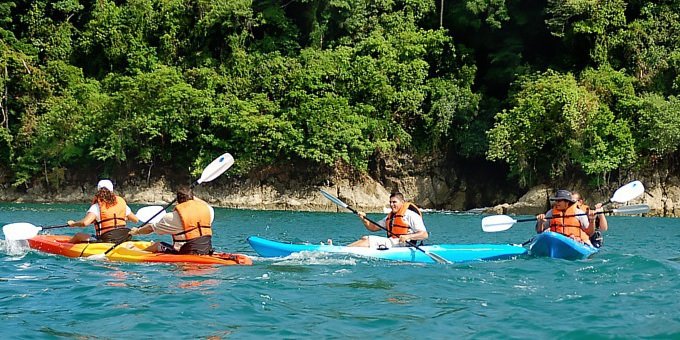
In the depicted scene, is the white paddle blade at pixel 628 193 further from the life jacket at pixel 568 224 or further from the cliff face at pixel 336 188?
the cliff face at pixel 336 188

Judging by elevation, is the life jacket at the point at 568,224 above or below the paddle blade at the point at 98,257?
above

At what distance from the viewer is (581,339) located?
18.2 feet

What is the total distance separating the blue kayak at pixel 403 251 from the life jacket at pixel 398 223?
376 mm

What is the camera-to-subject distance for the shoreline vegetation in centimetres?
2525

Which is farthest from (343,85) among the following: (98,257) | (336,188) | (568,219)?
(98,257)

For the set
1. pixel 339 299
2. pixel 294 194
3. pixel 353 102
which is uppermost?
pixel 353 102

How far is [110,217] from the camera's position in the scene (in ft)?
33.8

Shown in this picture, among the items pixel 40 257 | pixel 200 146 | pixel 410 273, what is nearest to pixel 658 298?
pixel 410 273

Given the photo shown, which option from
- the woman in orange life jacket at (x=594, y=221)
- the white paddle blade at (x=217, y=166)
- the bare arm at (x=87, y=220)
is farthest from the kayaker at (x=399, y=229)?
the bare arm at (x=87, y=220)

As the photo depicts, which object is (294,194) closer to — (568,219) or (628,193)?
(628,193)

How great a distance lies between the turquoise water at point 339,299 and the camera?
19.0ft

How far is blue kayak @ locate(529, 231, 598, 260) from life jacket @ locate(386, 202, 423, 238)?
5.03 feet

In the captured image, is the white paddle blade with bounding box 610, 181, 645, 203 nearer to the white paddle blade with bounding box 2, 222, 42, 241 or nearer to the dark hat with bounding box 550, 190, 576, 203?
the dark hat with bounding box 550, 190, 576, 203

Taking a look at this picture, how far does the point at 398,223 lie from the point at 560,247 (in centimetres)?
199
